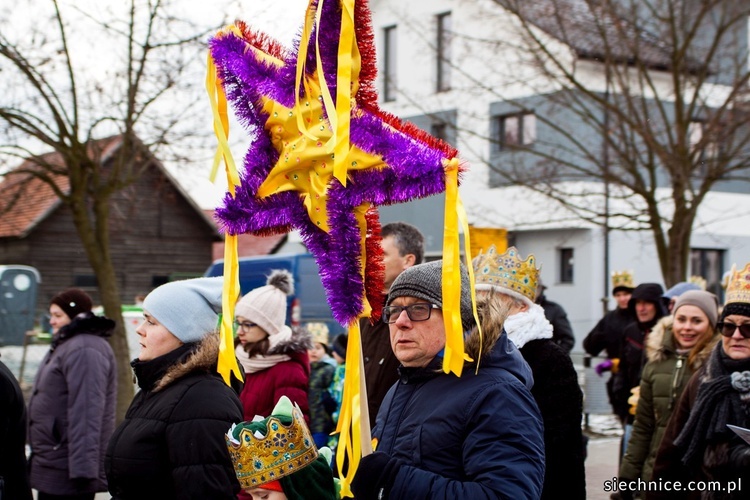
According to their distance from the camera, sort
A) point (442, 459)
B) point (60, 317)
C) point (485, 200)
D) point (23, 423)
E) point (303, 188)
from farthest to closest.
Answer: point (485, 200), point (60, 317), point (23, 423), point (303, 188), point (442, 459)

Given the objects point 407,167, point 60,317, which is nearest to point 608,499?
point 60,317

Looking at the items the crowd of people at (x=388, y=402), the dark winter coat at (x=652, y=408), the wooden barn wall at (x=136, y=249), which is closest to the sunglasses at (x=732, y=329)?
the crowd of people at (x=388, y=402)

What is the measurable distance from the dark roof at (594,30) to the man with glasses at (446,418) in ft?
29.1

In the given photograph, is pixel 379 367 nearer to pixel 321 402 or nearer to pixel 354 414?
pixel 354 414

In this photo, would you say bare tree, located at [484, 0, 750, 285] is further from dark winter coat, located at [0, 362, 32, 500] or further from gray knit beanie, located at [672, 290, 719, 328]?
dark winter coat, located at [0, 362, 32, 500]

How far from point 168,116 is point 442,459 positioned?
7.82 meters

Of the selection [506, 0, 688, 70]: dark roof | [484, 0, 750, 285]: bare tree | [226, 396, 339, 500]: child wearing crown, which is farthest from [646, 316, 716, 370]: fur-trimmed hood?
[506, 0, 688, 70]: dark roof

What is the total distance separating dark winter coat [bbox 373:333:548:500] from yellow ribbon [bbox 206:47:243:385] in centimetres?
60

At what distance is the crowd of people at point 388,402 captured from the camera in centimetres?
274

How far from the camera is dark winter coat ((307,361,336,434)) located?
6.29 m

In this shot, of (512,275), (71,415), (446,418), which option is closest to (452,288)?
(446,418)

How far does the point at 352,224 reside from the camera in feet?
9.94

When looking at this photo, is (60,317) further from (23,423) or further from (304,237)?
(304,237)

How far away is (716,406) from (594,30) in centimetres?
845
